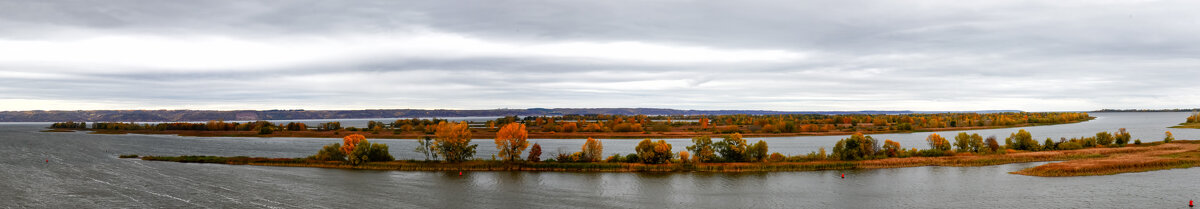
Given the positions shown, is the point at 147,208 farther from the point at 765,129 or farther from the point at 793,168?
the point at 765,129

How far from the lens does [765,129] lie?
130250 millimetres

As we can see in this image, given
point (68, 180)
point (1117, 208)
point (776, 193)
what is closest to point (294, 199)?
point (68, 180)

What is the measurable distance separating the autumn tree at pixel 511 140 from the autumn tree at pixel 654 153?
11.4 meters

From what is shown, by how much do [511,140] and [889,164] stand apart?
3551 cm

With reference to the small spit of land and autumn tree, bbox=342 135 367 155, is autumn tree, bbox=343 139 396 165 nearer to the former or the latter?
autumn tree, bbox=342 135 367 155

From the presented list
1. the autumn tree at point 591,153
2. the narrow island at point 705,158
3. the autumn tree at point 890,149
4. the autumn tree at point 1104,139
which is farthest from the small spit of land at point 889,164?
the autumn tree at point 1104,139

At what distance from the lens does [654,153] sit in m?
56.8

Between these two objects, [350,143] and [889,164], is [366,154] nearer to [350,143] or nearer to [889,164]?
[350,143]

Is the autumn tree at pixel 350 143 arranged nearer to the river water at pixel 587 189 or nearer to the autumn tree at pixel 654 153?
the river water at pixel 587 189

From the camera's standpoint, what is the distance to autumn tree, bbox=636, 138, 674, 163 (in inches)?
2232

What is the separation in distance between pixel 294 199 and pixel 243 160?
2924 cm

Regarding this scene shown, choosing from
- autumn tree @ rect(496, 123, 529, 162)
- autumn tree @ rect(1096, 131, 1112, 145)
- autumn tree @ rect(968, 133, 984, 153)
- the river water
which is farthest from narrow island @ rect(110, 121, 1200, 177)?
autumn tree @ rect(1096, 131, 1112, 145)

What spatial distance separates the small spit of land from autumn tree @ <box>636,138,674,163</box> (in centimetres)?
93

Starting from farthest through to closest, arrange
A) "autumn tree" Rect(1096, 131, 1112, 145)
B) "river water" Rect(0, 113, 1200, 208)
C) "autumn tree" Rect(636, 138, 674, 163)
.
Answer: "autumn tree" Rect(1096, 131, 1112, 145) → "autumn tree" Rect(636, 138, 674, 163) → "river water" Rect(0, 113, 1200, 208)
